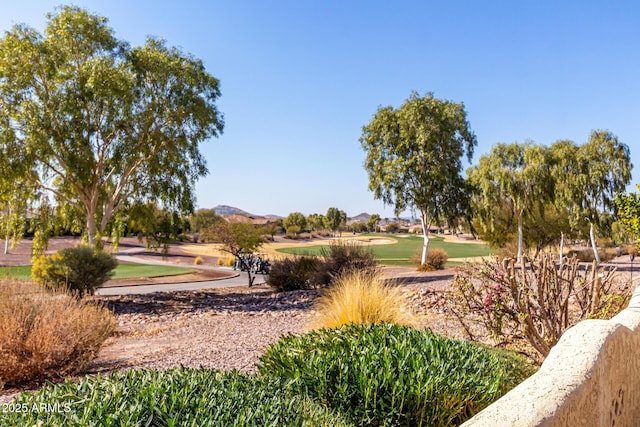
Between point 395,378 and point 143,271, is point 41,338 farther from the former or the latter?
point 143,271

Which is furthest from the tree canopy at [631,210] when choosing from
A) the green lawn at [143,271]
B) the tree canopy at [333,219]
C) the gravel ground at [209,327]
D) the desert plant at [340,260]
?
the tree canopy at [333,219]

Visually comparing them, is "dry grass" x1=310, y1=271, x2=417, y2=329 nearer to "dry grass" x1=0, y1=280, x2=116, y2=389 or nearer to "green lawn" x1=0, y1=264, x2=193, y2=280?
"dry grass" x1=0, y1=280, x2=116, y2=389

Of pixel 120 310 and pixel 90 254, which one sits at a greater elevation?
pixel 90 254

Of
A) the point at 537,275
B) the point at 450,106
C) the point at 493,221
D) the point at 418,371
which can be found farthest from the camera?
the point at 493,221

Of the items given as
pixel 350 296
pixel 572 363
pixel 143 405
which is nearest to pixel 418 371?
pixel 572 363

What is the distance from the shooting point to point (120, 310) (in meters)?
15.3

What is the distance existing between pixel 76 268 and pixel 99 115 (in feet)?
21.3

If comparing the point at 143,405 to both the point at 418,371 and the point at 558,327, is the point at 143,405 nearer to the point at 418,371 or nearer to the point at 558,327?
the point at 418,371

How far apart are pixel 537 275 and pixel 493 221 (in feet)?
91.2

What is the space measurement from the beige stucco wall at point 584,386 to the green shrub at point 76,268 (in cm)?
1617

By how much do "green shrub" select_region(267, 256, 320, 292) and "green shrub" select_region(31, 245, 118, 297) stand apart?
6.91 m

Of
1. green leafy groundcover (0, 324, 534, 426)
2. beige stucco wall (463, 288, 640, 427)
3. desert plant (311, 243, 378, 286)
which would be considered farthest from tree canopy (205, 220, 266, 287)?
beige stucco wall (463, 288, 640, 427)

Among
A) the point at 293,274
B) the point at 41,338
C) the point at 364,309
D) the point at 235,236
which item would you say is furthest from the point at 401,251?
the point at 41,338

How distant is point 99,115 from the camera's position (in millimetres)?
18672
